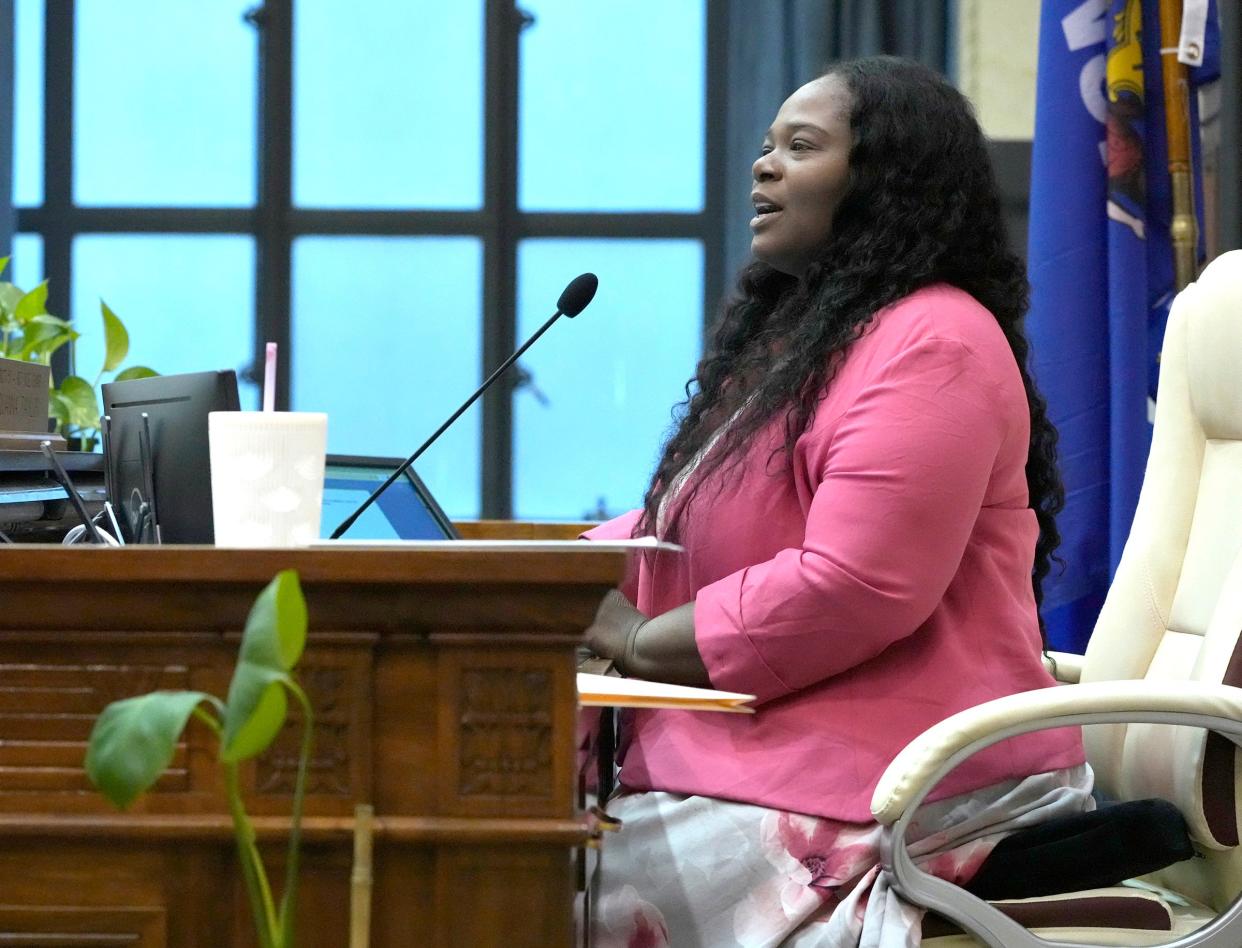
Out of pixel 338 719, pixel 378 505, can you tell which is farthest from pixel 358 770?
pixel 378 505

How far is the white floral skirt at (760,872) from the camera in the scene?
1.20 m

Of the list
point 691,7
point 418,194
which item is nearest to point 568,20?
point 691,7

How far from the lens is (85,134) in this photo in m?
4.22

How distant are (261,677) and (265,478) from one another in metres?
0.38

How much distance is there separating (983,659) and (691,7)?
128 inches

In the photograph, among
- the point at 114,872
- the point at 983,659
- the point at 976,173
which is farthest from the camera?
the point at 976,173

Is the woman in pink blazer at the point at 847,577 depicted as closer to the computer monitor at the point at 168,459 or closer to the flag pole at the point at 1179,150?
the computer monitor at the point at 168,459

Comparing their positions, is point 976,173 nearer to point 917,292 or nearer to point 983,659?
point 917,292

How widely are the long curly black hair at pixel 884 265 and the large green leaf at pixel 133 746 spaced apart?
84cm

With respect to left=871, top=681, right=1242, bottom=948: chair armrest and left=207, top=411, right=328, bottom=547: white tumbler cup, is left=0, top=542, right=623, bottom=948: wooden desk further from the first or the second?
left=871, top=681, right=1242, bottom=948: chair armrest

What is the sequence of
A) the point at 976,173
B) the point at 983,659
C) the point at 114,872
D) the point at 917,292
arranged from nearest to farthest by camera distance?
1. the point at 114,872
2. the point at 983,659
3. the point at 917,292
4. the point at 976,173

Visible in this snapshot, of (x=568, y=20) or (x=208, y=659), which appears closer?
(x=208, y=659)

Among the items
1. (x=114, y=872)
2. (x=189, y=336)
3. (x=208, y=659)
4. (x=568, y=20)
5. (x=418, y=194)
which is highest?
(x=568, y=20)

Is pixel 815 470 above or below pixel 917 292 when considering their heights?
below
